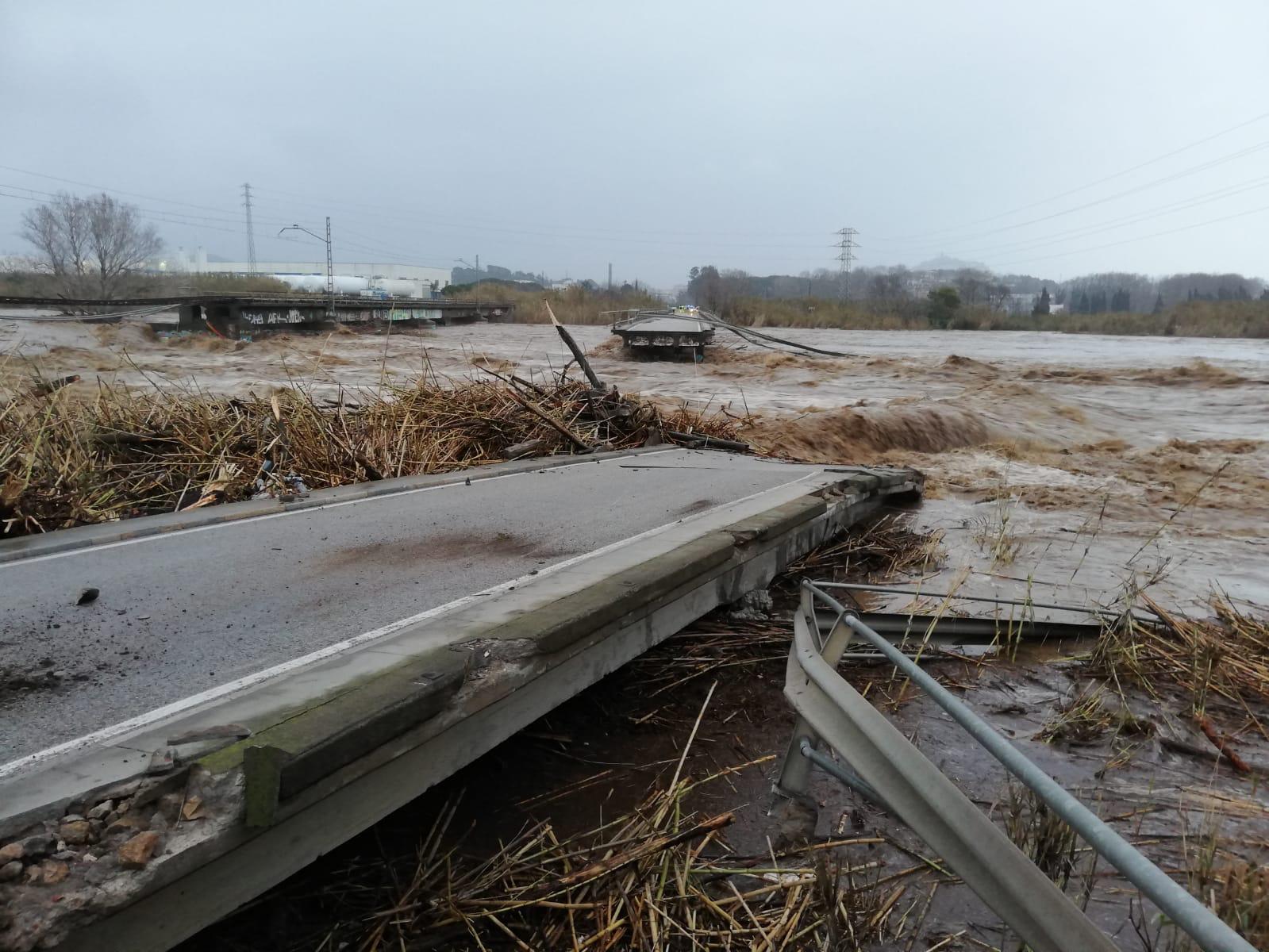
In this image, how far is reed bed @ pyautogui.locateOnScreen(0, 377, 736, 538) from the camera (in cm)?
552

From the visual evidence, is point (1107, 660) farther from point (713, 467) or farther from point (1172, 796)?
point (713, 467)

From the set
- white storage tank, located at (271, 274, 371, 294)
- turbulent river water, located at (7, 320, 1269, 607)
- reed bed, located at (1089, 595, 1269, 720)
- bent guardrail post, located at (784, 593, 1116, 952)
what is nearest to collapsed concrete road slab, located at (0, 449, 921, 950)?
bent guardrail post, located at (784, 593, 1116, 952)

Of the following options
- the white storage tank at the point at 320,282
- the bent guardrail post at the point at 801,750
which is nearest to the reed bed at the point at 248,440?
the bent guardrail post at the point at 801,750

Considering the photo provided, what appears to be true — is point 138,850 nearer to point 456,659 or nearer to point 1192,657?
point 456,659

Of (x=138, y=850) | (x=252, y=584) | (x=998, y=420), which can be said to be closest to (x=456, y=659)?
(x=138, y=850)

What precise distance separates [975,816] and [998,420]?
15.6 meters

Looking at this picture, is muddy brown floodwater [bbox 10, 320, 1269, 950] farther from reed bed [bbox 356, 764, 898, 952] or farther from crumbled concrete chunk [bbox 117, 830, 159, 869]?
crumbled concrete chunk [bbox 117, 830, 159, 869]

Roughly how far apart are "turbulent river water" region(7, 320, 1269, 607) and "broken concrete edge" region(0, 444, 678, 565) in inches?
105

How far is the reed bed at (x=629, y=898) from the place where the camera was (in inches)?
104

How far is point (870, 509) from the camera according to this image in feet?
25.5

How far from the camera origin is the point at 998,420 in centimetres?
1647

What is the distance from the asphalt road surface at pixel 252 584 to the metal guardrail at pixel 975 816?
5.08 feet

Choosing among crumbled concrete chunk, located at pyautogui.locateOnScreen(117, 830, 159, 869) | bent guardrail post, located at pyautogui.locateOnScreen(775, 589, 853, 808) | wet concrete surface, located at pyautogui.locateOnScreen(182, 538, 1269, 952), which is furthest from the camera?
bent guardrail post, located at pyautogui.locateOnScreen(775, 589, 853, 808)

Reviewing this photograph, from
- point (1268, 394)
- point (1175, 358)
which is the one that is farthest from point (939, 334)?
point (1268, 394)
